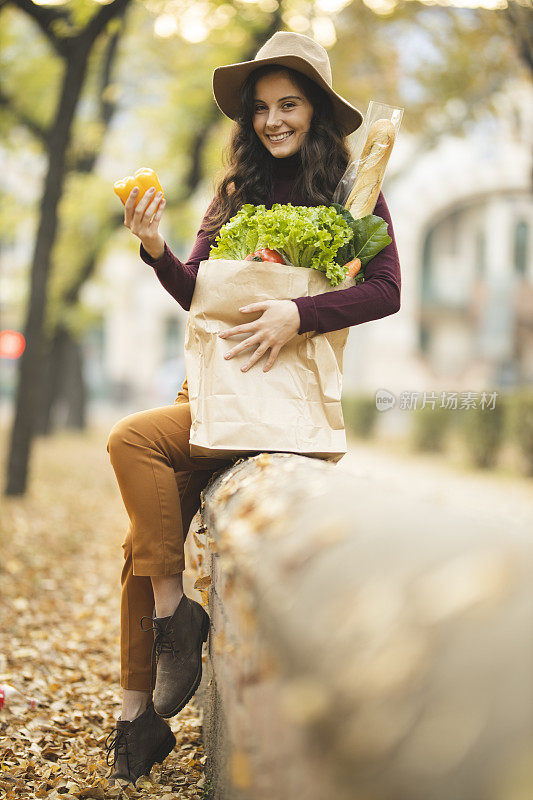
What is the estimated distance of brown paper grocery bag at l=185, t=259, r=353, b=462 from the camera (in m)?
Answer: 2.45

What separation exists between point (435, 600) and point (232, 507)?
92 centimetres

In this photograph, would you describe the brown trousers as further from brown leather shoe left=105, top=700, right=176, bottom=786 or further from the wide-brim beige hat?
the wide-brim beige hat

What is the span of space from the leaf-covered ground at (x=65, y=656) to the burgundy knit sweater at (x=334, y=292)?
1540 mm

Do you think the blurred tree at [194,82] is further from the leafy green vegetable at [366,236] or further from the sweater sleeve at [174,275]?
→ the leafy green vegetable at [366,236]

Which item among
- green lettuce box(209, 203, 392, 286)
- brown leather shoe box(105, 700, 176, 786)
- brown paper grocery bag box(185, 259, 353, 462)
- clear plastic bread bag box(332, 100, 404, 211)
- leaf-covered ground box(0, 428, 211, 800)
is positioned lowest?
leaf-covered ground box(0, 428, 211, 800)

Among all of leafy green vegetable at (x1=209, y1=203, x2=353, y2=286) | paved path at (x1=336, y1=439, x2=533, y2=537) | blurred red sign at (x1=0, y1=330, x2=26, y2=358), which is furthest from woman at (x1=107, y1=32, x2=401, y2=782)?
blurred red sign at (x1=0, y1=330, x2=26, y2=358)

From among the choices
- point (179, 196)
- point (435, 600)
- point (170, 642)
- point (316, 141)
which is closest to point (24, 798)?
point (170, 642)

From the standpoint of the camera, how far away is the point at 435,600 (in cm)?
122

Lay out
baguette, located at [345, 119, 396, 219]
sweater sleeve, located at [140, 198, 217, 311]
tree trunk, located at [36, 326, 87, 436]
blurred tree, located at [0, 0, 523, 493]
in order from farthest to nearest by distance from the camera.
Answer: tree trunk, located at [36, 326, 87, 436], blurred tree, located at [0, 0, 523, 493], baguette, located at [345, 119, 396, 219], sweater sleeve, located at [140, 198, 217, 311]

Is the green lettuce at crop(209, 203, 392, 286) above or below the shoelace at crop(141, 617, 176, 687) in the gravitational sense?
above

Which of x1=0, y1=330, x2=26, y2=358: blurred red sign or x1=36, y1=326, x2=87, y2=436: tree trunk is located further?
x1=0, y1=330, x2=26, y2=358: blurred red sign

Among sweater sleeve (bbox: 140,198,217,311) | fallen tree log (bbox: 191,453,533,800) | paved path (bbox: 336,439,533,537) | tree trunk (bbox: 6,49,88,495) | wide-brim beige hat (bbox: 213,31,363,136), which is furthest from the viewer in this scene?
paved path (bbox: 336,439,533,537)

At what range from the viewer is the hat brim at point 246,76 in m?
2.89

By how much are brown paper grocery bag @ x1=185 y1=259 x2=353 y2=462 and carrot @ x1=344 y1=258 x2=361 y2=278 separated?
9 cm
